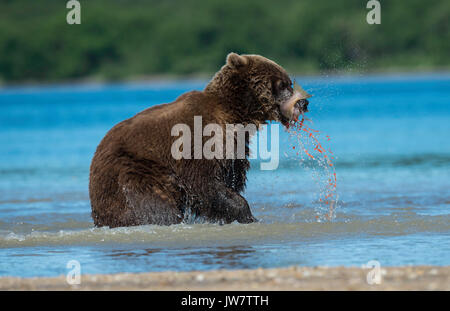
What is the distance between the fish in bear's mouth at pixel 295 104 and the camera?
920 cm

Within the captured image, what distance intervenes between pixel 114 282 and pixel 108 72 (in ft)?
409

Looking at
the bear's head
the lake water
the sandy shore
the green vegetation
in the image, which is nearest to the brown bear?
the bear's head

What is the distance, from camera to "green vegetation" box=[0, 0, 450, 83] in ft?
366

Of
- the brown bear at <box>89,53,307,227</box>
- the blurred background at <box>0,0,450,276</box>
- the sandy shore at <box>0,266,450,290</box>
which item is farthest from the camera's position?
the brown bear at <box>89,53,307,227</box>

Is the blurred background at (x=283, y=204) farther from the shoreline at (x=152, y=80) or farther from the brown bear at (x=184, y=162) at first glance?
the shoreline at (x=152, y=80)

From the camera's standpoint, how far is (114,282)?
7.05 m

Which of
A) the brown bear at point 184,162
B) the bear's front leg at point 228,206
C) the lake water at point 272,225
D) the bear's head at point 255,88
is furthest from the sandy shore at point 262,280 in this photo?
the bear's head at point 255,88

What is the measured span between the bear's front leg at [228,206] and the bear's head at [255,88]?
0.78 meters

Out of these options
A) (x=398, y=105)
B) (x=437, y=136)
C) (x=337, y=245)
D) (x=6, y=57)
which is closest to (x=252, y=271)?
(x=337, y=245)

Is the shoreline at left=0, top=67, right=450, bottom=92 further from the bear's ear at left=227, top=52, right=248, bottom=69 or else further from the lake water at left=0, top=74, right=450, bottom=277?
the bear's ear at left=227, top=52, right=248, bottom=69

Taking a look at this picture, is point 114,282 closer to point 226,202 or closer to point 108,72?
point 226,202

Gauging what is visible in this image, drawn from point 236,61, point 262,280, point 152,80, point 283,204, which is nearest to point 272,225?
point 236,61

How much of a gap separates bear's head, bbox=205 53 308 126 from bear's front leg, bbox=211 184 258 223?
78cm

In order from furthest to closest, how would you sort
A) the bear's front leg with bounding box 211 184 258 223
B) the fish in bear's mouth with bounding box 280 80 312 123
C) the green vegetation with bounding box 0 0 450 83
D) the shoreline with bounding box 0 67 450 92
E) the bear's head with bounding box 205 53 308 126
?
the shoreline with bounding box 0 67 450 92, the green vegetation with bounding box 0 0 450 83, the fish in bear's mouth with bounding box 280 80 312 123, the bear's head with bounding box 205 53 308 126, the bear's front leg with bounding box 211 184 258 223
